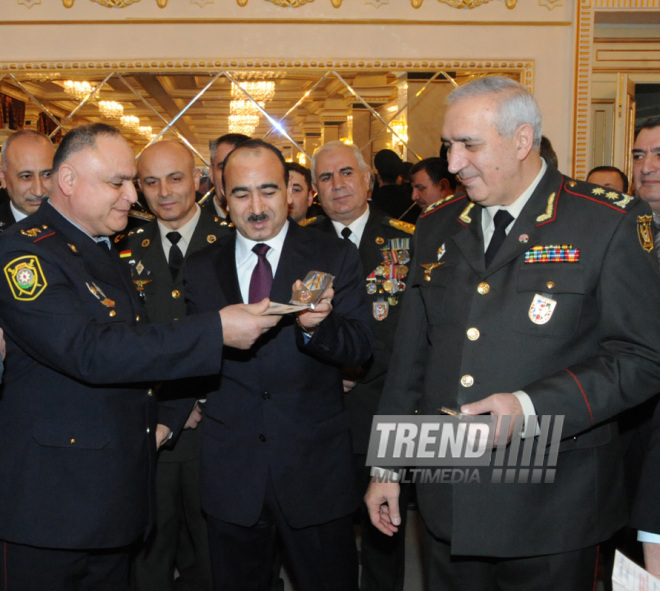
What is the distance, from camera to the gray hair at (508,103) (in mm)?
1841

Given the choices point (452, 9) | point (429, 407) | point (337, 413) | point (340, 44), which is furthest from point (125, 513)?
point (452, 9)

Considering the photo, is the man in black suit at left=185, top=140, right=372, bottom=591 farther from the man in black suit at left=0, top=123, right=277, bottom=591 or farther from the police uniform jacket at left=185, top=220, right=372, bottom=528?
the man in black suit at left=0, top=123, right=277, bottom=591

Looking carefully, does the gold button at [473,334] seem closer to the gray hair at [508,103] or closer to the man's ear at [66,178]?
the gray hair at [508,103]

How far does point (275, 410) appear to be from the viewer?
2254 mm

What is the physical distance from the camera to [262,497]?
88.1 inches

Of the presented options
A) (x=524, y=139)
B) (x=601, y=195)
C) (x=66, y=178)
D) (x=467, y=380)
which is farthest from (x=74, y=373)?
(x=601, y=195)

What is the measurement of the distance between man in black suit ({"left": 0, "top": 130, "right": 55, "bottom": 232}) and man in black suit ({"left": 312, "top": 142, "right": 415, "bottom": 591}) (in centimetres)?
133

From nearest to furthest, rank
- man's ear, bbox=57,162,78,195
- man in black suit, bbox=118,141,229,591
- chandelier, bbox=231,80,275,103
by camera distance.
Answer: man's ear, bbox=57,162,78,195, man in black suit, bbox=118,141,229,591, chandelier, bbox=231,80,275,103

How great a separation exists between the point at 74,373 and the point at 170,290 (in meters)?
1.10

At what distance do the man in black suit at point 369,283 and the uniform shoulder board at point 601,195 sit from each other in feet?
3.81

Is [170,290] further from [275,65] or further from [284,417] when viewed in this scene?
[275,65]

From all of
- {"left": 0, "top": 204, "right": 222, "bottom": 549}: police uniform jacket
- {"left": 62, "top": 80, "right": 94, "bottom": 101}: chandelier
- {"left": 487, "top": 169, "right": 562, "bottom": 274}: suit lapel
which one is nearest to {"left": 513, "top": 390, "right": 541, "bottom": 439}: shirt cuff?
{"left": 487, "top": 169, "right": 562, "bottom": 274}: suit lapel

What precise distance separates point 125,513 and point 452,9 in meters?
5.08

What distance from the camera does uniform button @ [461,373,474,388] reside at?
1.82m
